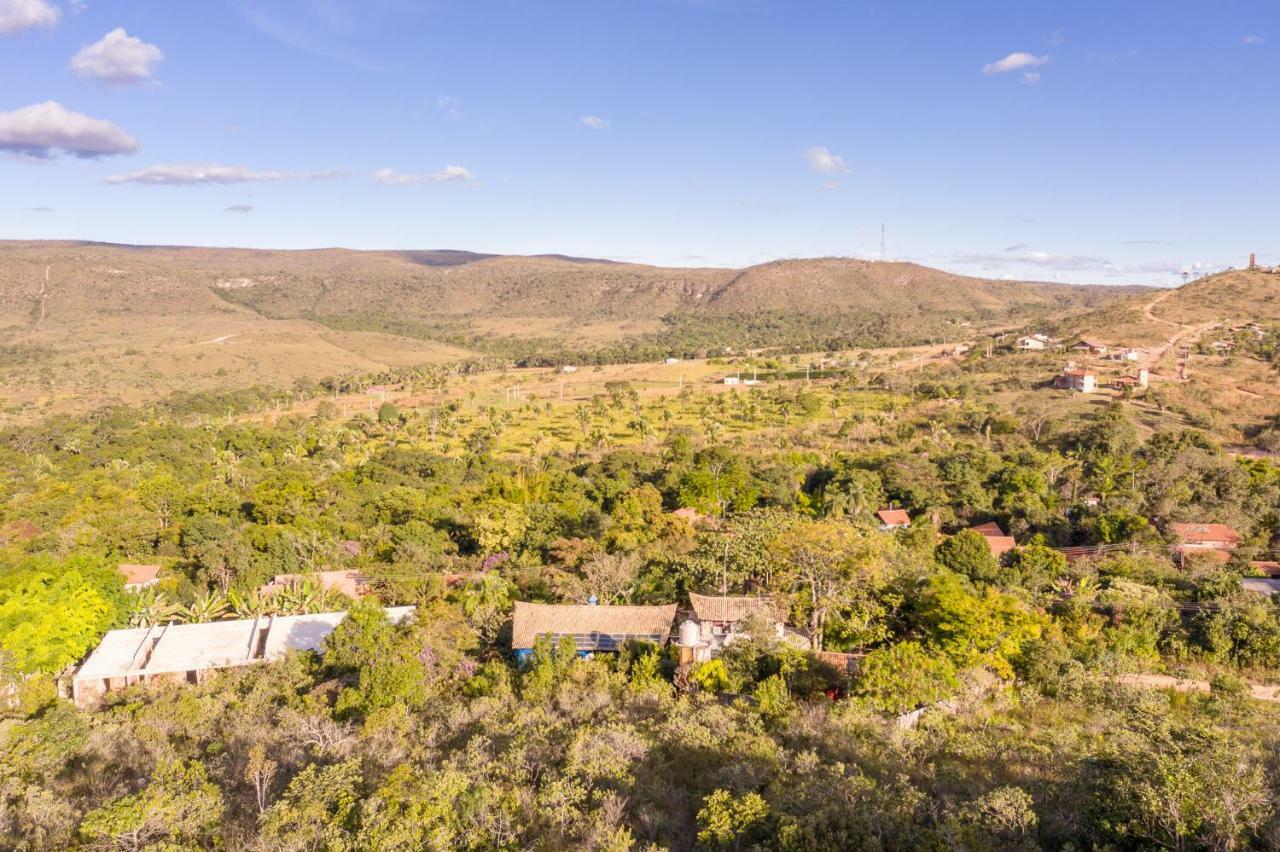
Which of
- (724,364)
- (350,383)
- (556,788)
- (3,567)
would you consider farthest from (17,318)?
(556,788)

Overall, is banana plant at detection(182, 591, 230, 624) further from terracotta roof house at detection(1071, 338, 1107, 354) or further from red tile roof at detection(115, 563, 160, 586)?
terracotta roof house at detection(1071, 338, 1107, 354)

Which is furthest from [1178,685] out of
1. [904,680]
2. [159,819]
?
[159,819]

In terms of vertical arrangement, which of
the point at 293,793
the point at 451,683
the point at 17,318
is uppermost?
the point at 17,318

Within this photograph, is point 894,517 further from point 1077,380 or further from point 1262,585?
point 1077,380

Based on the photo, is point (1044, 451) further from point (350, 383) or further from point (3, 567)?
point (350, 383)

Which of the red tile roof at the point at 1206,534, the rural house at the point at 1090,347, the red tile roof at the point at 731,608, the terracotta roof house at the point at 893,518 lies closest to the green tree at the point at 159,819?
the red tile roof at the point at 731,608

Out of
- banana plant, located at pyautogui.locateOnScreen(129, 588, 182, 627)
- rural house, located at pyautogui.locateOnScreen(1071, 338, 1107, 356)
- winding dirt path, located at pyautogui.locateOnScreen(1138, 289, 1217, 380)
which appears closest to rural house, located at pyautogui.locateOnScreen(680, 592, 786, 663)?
banana plant, located at pyautogui.locateOnScreen(129, 588, 182, 627)
